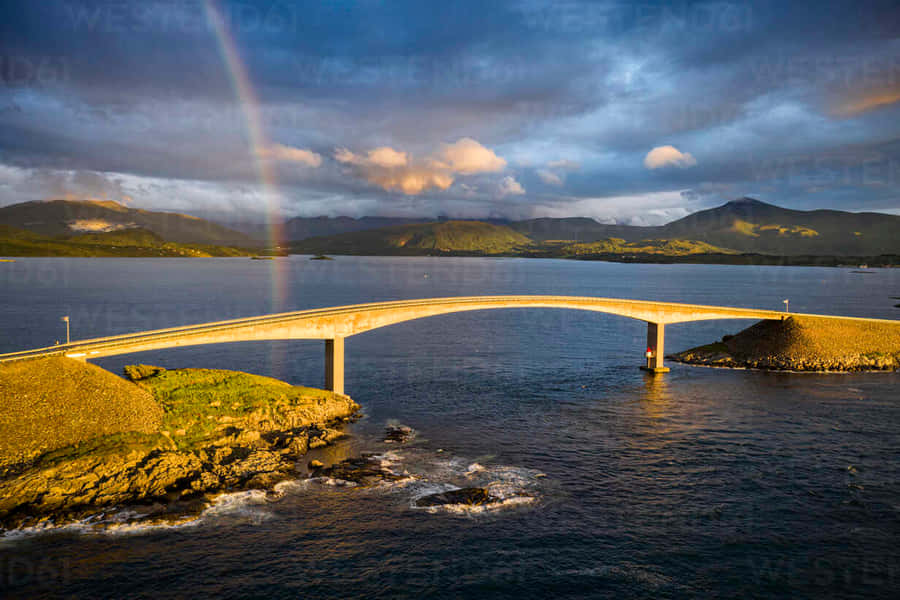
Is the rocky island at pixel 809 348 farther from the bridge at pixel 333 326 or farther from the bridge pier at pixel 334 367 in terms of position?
the bridge pier at pixel 334 367

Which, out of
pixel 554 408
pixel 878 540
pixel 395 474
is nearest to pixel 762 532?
pixel 878 540

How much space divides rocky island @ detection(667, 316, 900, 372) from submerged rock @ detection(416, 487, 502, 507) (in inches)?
2572

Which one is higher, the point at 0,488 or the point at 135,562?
the point at 0,488

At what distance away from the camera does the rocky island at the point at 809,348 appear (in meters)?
86.1

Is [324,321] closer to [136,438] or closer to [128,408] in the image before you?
[128,408]

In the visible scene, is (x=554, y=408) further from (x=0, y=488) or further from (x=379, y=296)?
(x=379, y=296)

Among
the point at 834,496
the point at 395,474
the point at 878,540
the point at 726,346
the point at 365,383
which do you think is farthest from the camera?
the point at 726,346

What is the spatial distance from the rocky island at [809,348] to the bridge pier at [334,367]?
5993 centimetres

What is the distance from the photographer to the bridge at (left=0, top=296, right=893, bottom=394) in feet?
169

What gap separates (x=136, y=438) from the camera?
141 feet

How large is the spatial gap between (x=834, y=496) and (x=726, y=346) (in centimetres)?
6007

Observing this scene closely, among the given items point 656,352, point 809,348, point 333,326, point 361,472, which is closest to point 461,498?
point 361,472

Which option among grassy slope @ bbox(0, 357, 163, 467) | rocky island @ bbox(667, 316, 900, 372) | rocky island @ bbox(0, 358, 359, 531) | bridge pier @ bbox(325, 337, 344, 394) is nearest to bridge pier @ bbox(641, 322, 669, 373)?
rocky island @ bbox(667, 316, 900, 372)

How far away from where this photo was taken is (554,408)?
63938 millimetres
